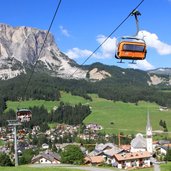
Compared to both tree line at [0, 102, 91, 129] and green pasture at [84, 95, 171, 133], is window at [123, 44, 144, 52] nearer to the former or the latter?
green pasture at [84, 95, 171, 133]

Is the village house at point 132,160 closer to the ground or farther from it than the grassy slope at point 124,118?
closer to the ground

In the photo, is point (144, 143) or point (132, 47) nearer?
point (132, 47)

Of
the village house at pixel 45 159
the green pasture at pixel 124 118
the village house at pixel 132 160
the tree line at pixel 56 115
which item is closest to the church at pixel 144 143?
the village house at pixel 132 160

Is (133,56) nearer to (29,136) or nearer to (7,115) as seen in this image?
(29,136)

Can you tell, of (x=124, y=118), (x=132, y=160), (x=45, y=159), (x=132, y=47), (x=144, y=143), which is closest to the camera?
(x=132, y=47)

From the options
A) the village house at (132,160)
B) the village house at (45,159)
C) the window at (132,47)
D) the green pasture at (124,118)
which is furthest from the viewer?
the green pasture at (124,118)

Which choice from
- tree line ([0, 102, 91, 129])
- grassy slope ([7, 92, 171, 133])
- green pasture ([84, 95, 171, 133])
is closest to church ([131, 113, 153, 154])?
green pasture ([84, 95, 171, 133])

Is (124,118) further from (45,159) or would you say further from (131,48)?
(131,48)

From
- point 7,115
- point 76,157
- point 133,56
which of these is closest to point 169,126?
point 7,115

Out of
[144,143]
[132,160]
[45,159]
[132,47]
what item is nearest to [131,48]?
[132,47]

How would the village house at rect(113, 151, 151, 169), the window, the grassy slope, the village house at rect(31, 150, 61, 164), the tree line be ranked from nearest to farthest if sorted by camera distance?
the window < the village house at rect(113, 151, 151, 169) < the village house at rect(31, 150, 61, 164) < the grassy slope < the tree line

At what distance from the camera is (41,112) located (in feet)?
623

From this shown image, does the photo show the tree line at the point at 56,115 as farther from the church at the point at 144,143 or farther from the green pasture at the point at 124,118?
the church at the point at 144,143

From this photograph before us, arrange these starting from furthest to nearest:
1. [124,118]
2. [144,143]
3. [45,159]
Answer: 1. [124,118]
2. [144,143]
3. [45,159]
